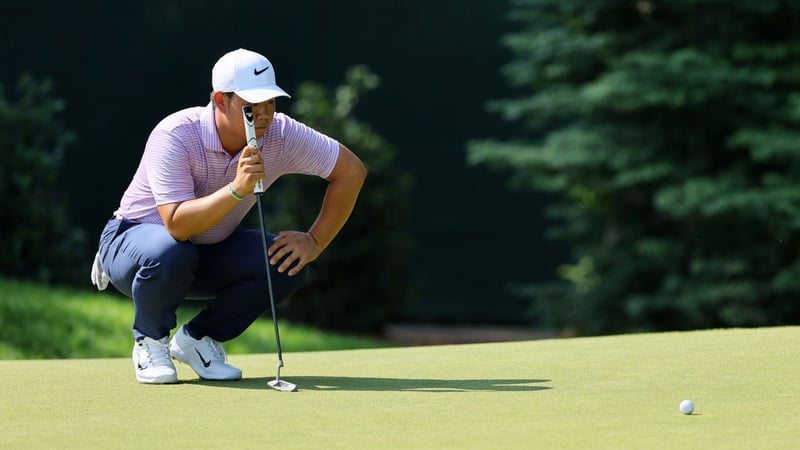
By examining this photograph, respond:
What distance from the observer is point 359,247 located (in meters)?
9.62

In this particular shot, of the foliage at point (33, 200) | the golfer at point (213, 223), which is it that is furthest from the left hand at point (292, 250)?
the foliage at point (33, 200)

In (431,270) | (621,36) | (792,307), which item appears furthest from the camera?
(431,270)

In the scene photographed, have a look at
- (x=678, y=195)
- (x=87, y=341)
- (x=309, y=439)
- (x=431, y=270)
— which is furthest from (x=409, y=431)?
(x=431, y=270)

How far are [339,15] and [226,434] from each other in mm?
7668

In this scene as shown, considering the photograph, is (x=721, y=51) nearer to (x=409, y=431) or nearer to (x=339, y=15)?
(x=339, y=15)

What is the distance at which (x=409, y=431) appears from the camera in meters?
3.57

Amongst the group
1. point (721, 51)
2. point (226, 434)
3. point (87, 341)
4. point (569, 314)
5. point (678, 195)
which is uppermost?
point (721, 51)

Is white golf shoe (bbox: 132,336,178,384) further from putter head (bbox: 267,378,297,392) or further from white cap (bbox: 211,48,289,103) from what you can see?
white cap (bbox: 211,48,289,103)

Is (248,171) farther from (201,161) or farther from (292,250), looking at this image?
(292,250)

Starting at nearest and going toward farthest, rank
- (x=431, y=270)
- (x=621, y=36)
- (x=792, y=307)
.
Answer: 1. (x=792, y=307)
2. (x=621, y=36)
3. (x=431, y=270)

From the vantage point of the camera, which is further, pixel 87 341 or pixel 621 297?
pixel 621 297

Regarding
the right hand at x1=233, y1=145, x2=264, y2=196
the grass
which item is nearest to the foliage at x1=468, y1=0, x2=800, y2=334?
the grass

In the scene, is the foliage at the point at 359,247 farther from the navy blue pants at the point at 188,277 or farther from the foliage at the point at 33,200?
the navy blue pants at the point at 188,277

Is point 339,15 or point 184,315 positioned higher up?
→ point 339,15
